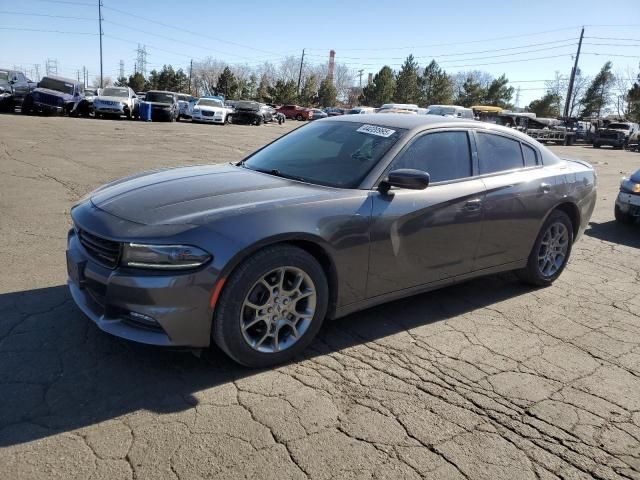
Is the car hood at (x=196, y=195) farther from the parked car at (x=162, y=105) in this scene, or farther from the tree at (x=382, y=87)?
the tree at (x=382, y=87)

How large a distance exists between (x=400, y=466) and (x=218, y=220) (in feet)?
5.19

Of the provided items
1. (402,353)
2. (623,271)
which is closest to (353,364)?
(402,353)

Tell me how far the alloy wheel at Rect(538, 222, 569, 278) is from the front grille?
3738 millimetres

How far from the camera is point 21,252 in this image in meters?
4.76

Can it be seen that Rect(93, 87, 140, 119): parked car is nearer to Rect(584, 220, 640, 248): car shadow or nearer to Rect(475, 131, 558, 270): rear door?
Rect(584, 220, 640, 248): car shadow

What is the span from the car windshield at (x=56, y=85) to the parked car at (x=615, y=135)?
113 feet

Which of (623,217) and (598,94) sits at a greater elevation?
(598,94)

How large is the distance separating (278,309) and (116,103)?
82.5 ft

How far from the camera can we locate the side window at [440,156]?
3764 mm

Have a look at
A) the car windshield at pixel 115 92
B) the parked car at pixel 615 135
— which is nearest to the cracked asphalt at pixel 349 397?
the car windshield at pixel 115 92

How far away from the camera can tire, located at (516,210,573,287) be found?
473cm

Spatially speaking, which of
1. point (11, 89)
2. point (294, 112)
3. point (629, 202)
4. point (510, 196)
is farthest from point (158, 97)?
point (510, 196)

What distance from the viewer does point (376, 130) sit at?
396 cm

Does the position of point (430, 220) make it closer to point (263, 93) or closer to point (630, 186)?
point (630, 186)
